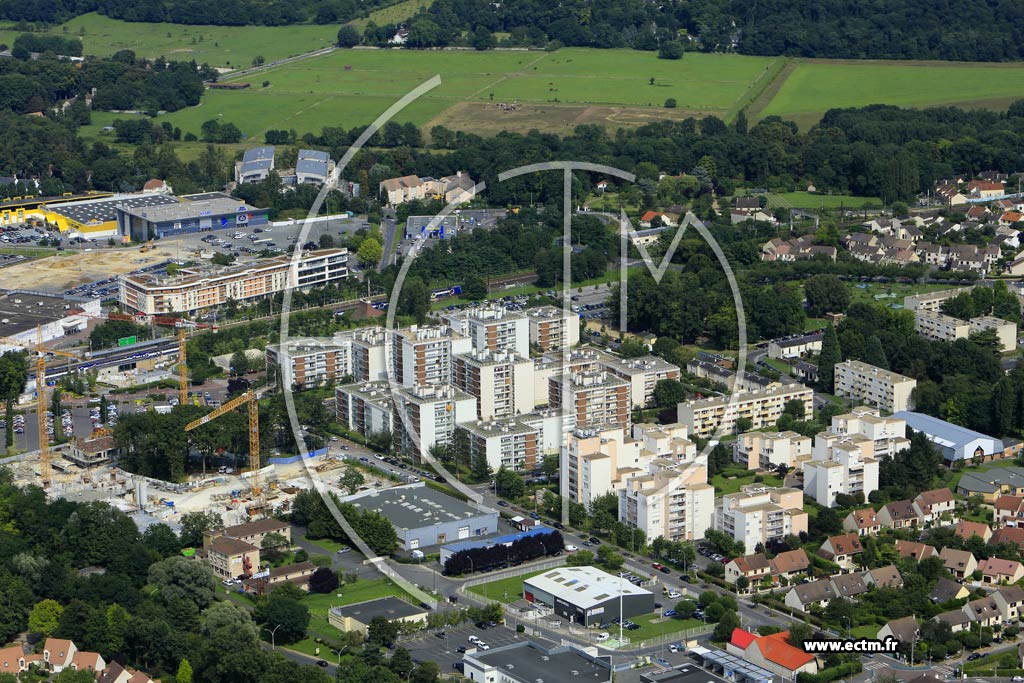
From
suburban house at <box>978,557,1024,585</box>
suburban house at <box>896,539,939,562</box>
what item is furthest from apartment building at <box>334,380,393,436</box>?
suburban house at <box>978,557,1024,585</box>

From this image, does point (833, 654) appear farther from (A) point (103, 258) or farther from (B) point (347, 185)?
(B) point (347, 185)

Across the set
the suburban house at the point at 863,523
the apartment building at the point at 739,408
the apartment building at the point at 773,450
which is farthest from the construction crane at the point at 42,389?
the suburban house at the point at 863,523

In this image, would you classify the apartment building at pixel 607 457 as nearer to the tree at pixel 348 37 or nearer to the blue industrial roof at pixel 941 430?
the blue industrial roof at pixel 941 430

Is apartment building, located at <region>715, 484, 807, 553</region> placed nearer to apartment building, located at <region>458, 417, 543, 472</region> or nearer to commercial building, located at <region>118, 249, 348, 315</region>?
apartment building, located at <region>458, 417, 543, 472</region>

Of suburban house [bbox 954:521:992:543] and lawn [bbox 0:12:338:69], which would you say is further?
lawn [bbox 0:12:338:69]

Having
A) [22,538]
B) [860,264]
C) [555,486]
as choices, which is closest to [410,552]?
[555,486]
